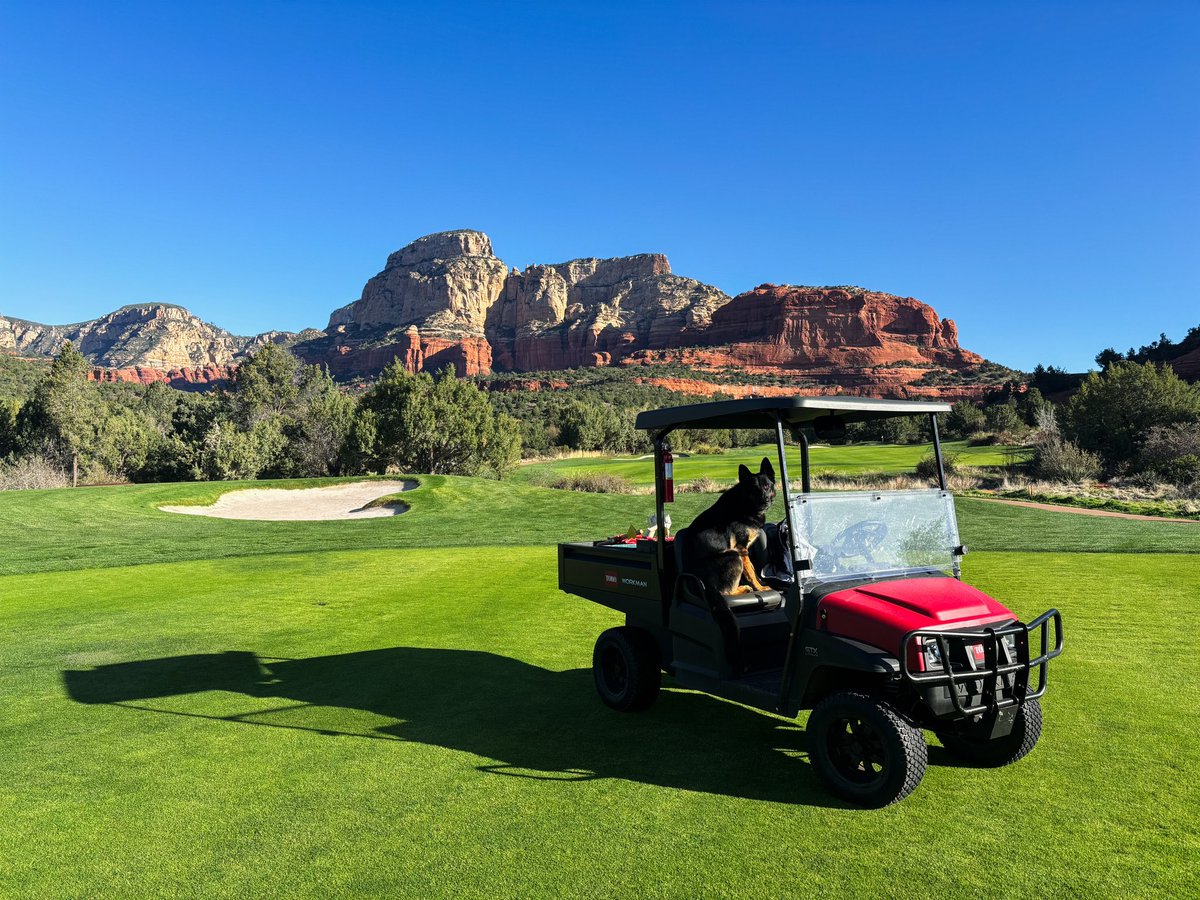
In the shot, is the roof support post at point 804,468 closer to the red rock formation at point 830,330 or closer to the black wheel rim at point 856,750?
the black wheel rim at point 856,750

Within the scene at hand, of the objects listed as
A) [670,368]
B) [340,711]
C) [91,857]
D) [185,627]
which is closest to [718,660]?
[340,711]

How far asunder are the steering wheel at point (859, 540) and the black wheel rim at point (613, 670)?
2.00 meters

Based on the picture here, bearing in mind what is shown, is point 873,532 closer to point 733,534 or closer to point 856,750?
point 733,534

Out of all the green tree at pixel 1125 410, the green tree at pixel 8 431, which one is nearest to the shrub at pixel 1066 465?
the green tree at pixel 1125 410

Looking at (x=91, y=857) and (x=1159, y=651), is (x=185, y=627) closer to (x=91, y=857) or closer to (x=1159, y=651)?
(x=91, y=857)

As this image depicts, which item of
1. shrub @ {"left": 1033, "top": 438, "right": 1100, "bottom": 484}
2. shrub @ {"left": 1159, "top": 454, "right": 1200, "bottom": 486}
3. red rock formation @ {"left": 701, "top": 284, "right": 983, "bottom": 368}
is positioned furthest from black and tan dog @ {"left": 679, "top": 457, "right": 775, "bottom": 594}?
red rock formation @ {"left": 701, "top": 284, "right": 983, "bottom": 368}

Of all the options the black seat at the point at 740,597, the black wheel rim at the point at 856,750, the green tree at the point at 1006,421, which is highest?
the green tree at the point at 1006,421

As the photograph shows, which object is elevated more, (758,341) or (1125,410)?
(758,341)

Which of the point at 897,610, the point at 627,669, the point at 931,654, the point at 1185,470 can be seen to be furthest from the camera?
the point at 1185,470

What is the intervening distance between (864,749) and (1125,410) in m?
44.0

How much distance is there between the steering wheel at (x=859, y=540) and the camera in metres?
4.61

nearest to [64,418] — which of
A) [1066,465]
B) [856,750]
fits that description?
[856,750]

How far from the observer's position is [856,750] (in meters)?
4.10

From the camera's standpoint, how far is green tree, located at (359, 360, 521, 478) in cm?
3550
